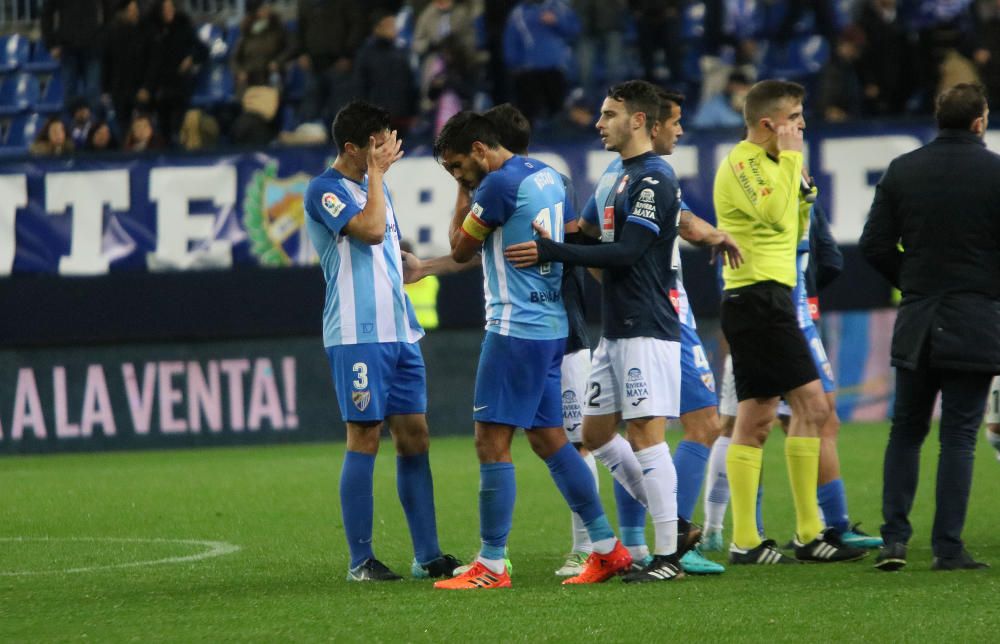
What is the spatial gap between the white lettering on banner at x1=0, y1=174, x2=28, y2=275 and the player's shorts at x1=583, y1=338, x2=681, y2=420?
1090cm

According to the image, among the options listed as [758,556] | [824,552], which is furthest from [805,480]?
[758,556]

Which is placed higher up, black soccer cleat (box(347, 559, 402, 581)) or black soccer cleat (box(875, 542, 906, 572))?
black soccer cleat (box(875, 542, 906, 572))

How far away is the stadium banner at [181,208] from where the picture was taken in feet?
52.5

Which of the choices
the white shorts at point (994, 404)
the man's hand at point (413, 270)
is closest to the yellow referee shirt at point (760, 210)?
the man's hand at point (413, 270)

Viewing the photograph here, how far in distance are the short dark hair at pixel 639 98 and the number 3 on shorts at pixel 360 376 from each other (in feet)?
5.19

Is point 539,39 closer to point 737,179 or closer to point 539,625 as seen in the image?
point 737,179

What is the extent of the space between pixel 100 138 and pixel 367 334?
1104cm

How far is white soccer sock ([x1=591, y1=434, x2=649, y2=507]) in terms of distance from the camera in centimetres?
691

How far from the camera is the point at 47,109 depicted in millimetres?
19188

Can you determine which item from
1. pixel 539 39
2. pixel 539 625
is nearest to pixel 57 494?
pixel 539 625

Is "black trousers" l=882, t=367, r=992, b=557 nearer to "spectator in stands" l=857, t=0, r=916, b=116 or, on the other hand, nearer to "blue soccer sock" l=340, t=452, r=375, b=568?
"blue soccer sock" l=340, t=452, r=375, b=568

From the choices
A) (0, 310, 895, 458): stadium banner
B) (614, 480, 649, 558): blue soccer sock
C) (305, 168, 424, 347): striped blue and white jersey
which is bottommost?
(0, 310, 895, 458): stadium banner

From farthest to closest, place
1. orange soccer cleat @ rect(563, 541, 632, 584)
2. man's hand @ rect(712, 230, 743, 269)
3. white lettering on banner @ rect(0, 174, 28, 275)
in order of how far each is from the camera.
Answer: white lettering on banner @ rect(0, 174, 28, 275) → man's hand @ rect(712, 230, 743, 269) → orange soccer cleat @ rect(563, 541, 632, 584)

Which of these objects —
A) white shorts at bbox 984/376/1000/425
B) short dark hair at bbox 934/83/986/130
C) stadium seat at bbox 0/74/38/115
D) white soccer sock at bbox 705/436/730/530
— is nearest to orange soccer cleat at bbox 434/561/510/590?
white soccer sock at bbox 705/436/730/530
